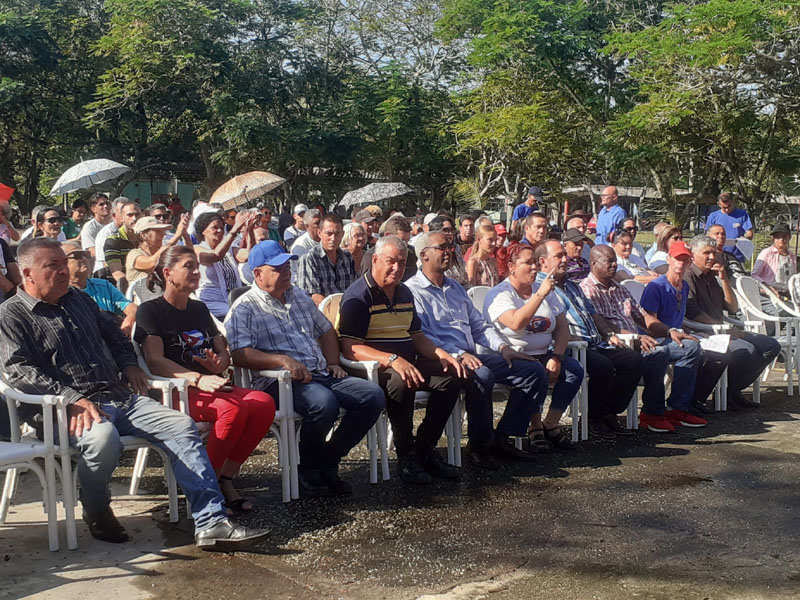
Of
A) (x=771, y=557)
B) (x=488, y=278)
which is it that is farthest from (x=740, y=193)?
(x=771, y=557)

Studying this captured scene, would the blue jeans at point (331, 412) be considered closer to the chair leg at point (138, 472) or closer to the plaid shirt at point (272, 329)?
the plaid shirt at point (272, 329)

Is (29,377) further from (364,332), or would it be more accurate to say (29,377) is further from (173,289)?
(364,332)

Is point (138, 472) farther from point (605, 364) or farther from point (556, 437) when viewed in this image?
point (605, 364)

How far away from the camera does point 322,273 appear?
731cm

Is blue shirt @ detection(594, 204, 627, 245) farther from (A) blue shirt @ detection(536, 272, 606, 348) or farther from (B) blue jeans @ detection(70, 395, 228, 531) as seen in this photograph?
(B) blue jeans @ detection(70, 395, 228, 531)

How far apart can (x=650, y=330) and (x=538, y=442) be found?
1599 mm

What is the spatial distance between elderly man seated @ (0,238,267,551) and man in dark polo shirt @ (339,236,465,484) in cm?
143

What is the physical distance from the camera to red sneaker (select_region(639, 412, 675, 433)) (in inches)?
265

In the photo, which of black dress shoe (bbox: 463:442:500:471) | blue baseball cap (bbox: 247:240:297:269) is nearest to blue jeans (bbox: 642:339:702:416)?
black dress shoe (bbox: 463:442:500:471)

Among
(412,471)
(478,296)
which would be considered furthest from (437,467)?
(478,296)

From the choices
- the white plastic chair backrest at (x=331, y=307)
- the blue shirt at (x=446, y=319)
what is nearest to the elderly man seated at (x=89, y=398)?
the white plastic chair backrest at (x=331, y=307)

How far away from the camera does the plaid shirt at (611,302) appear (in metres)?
6.93

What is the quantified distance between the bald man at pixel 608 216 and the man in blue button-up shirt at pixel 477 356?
6.69 m

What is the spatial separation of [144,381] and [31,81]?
28.7 metres
